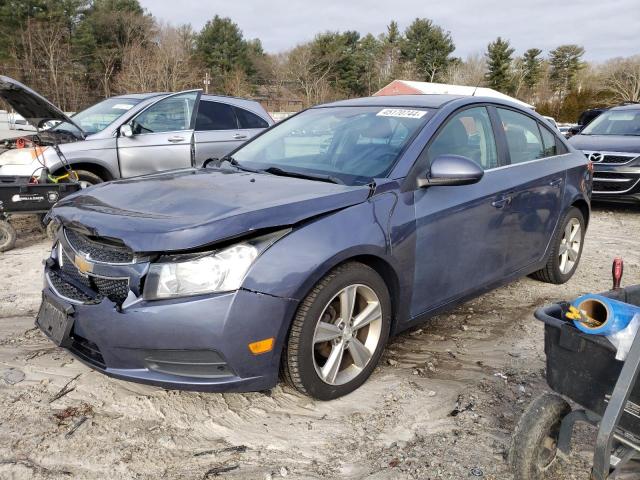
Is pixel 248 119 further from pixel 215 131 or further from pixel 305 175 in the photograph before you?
pixel 305 175

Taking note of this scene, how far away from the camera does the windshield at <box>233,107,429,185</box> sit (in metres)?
3.27

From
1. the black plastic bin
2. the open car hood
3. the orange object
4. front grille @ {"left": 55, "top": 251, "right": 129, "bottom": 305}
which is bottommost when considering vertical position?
the orange object

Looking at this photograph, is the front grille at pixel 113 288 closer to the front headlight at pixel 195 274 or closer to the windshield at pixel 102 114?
the front headlight at pixel 195 274

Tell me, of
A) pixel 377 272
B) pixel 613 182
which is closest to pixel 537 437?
pixel 377 272

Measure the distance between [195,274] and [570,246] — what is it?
3.80m

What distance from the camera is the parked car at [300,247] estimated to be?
7.89 feet

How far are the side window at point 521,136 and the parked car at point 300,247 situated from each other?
4 centimetres

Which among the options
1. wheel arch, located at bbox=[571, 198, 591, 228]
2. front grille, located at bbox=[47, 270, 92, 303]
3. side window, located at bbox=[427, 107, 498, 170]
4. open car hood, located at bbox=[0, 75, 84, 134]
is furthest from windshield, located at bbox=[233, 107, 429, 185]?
open car hood, located at bbox=[0, 75, 84, 134]

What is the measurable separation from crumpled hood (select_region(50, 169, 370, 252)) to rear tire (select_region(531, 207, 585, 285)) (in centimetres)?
249

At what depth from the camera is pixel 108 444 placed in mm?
2482

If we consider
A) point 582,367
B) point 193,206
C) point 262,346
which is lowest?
point 262,346

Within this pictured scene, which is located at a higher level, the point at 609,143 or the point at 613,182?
the point at 609,143

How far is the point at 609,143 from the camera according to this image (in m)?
8.84

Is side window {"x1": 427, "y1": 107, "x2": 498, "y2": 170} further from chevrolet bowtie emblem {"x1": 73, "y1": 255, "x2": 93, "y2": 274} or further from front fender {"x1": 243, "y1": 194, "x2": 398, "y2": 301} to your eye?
chevrolet bowtie emblem {"x1": 73, "y1": 255, "x2": 93, "y2": 274}
